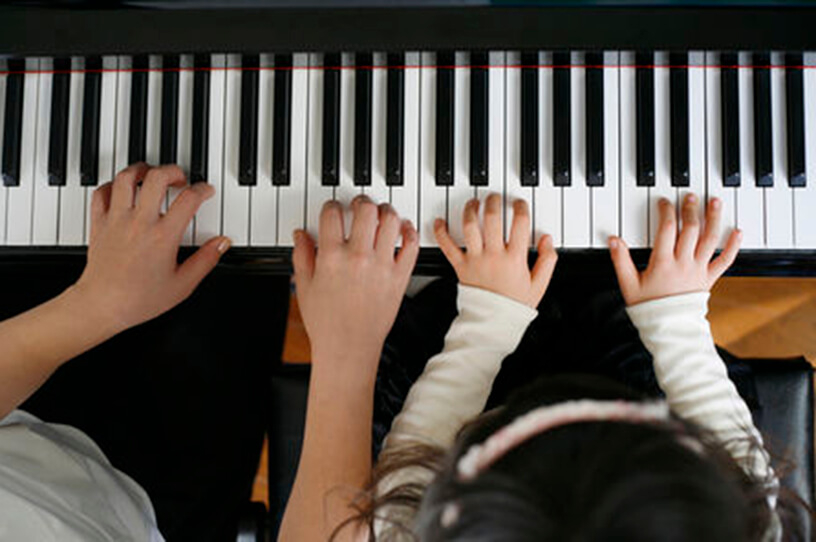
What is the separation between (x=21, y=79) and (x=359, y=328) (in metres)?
0.65

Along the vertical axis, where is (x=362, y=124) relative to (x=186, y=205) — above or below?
above

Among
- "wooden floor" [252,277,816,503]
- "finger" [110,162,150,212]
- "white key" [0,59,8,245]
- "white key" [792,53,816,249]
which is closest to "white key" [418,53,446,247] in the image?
"finger" [110,162,150,212]

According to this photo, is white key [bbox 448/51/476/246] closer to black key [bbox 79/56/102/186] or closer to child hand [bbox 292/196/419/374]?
child hand [bbox 292/196/419/374]

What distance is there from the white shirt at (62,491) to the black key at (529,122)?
2.76 ft

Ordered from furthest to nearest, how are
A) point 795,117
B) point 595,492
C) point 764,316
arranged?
point 764,316, point 795,117, point 595,492

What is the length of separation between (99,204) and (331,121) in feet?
1.24

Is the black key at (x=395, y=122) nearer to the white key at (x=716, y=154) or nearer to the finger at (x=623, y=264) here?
the finger at (x=623, y=264)

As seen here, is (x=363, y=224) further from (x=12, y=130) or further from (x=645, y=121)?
(x=12, y=130)

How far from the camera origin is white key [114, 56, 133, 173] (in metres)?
1.12

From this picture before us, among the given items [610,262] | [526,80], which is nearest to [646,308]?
[610,262]

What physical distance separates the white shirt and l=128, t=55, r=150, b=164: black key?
19.5 inches

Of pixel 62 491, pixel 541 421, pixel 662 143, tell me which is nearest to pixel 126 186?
pixel 62 491

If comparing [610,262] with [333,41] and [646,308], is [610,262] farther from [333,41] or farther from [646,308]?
[333,41]

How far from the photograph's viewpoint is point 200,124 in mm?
1118
